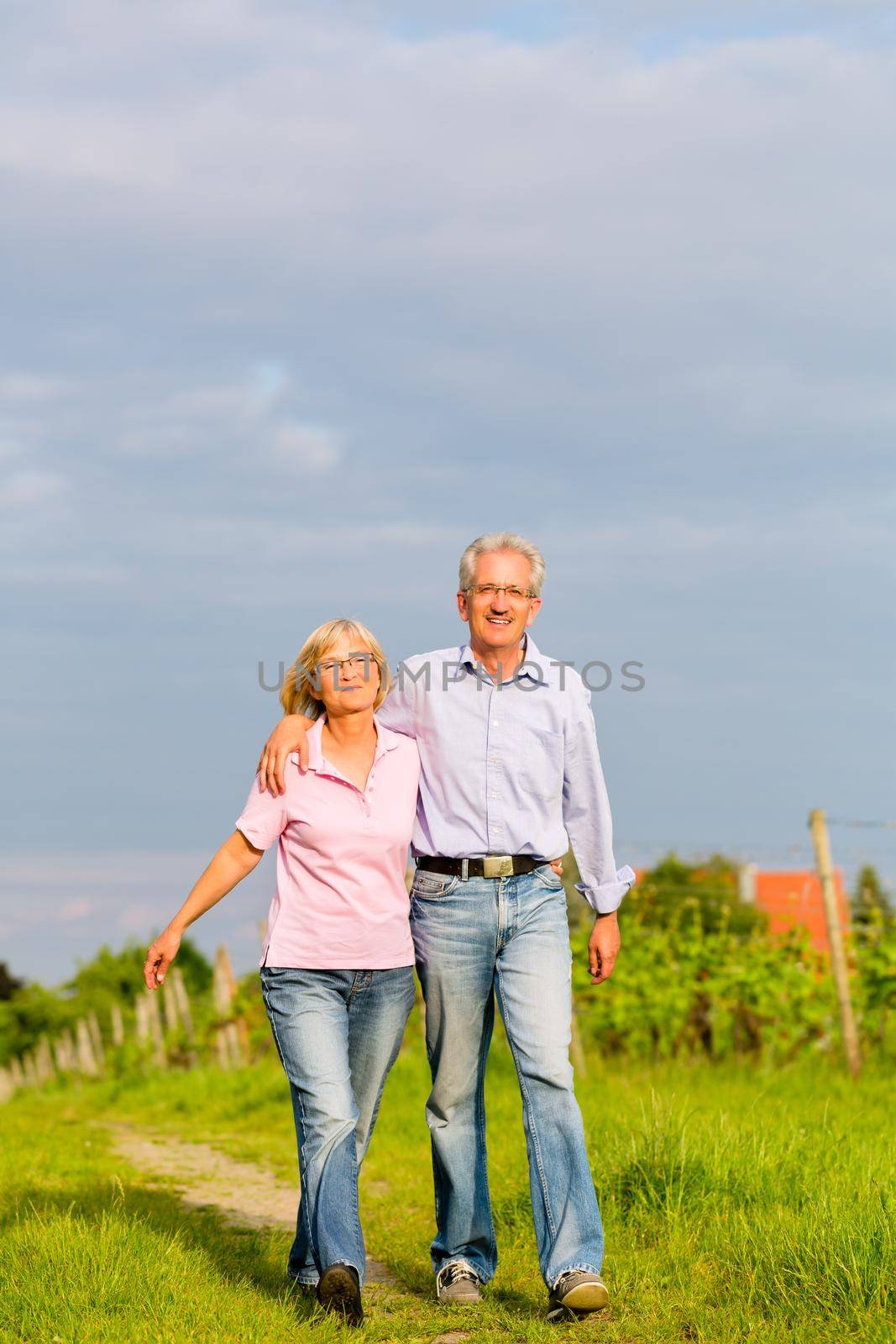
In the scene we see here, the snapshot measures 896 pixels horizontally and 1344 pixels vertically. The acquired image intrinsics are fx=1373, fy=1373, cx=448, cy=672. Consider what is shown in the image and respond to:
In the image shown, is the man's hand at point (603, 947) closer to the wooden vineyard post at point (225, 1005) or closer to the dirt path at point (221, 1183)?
the dirt path at point (221, 1183)

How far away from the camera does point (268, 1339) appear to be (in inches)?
153

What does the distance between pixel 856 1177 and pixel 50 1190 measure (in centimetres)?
380

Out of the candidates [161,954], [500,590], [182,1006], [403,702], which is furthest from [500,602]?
[182,1006]

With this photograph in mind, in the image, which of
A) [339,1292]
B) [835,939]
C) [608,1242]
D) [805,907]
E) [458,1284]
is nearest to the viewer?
[339,1292]

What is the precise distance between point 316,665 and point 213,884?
772 mm

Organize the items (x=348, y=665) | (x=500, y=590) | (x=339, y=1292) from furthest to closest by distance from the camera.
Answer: (x=500, y=590) → (x=348, y=665) → (x=339, y=1292)

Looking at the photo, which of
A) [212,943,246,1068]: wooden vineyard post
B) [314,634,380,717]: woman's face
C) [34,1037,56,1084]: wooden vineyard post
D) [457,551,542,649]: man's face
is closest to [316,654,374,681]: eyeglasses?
[314,634,380,717]: woman's face

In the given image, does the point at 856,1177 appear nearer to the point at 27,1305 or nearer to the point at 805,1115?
the point at 805,1115

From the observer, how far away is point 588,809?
469 cm

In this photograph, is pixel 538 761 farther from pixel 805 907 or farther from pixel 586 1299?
pixel 805 907

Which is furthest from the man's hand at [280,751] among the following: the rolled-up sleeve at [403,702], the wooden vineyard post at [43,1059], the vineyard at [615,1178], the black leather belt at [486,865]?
the wooden vineyard post at [43,1059]

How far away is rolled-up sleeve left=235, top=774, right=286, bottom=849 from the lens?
14.3 ft

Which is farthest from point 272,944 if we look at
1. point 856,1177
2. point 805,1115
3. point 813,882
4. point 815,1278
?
point 813,882

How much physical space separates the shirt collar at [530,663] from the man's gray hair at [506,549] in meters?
0.20
